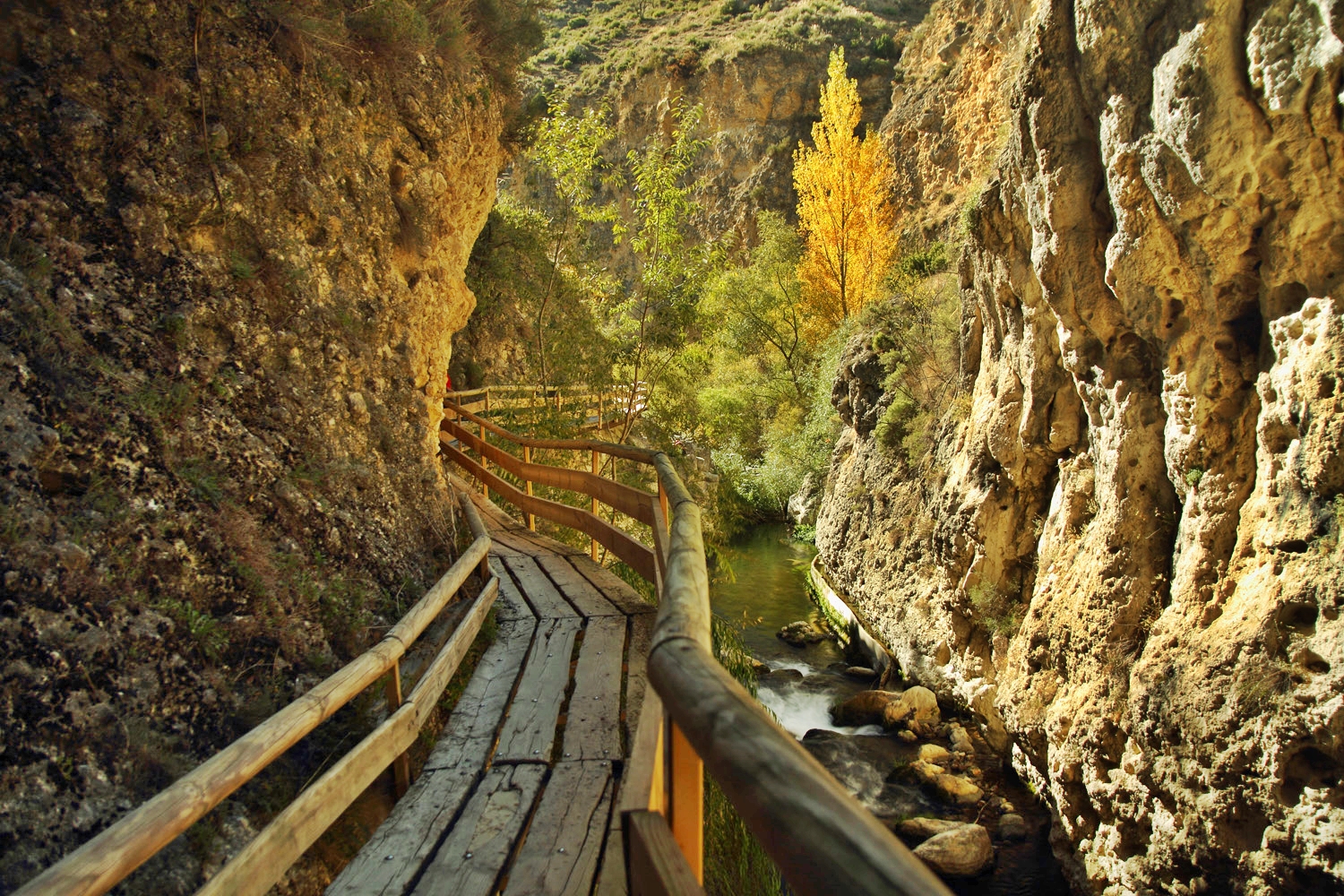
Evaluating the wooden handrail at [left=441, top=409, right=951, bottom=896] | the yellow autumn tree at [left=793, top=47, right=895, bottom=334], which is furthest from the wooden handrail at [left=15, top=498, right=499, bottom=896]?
the yellow autumn tree at [left=793, top=47, right=895, bottom=334]

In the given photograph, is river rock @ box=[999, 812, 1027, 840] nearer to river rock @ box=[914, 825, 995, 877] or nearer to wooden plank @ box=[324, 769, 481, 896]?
river rock @ box=[914, 825, 995, 877]

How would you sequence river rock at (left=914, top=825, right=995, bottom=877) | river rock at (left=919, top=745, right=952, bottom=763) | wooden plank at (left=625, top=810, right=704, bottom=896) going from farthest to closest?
river rock at (left=919, top=745, right=952, bottom=763)
river rock at (left=914, top=825, right=995, bottom=877)
wooden plank at (left=625, top=810, right=704, bottom=896)

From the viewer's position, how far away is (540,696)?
3.85 meters

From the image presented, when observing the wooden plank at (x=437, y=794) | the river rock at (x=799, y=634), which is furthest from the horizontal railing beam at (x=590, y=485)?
the river rock at (x=799, y=634)

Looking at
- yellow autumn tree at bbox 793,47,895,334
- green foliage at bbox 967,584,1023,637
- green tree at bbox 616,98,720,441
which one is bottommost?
green foliage at bbox 967,584,1023,637

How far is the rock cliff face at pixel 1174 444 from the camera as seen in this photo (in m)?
5.45

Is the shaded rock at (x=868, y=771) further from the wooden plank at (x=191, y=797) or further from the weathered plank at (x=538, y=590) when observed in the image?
the wooden plank at (x=191, y=797)

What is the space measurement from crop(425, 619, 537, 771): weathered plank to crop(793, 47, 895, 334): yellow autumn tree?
2022 cm

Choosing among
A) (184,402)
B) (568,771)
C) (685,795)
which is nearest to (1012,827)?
(568,771)

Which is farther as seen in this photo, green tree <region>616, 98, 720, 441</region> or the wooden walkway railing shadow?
green tree <region>616, 98, 720, 441</region>

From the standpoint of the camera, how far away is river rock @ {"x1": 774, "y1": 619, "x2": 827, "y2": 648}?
14352 mm

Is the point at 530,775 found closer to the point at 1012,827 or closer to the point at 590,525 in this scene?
the point at 590,525

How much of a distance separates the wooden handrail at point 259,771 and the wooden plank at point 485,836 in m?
0.44

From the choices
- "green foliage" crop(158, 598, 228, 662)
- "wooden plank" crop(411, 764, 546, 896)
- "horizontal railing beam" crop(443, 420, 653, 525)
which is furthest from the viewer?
"horizontal railing beam" crop(443, 420, 653, 525)
